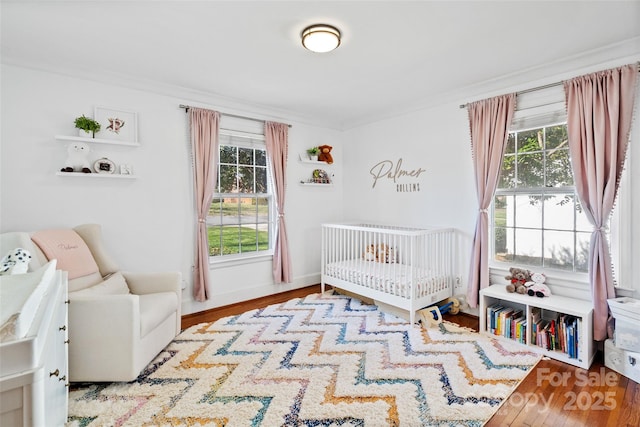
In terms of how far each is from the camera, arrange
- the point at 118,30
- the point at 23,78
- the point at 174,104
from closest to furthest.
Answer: the point at 118,30 < the point at 23,78 < the point at 174,104

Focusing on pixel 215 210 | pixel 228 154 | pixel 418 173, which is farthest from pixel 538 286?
pixel 228 154

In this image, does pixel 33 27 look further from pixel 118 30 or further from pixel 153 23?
pixel 153 23

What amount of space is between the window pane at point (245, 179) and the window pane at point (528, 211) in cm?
283

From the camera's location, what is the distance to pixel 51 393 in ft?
3.94

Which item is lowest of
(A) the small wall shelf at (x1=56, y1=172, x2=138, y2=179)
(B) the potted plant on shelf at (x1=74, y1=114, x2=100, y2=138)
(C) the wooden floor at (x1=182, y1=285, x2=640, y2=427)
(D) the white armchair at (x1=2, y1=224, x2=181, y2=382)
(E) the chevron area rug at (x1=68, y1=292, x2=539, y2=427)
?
(C) the wooden floor at (x1=182, y1=285, x2=640, y2=427)

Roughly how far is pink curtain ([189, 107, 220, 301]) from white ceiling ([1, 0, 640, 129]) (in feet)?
0.91

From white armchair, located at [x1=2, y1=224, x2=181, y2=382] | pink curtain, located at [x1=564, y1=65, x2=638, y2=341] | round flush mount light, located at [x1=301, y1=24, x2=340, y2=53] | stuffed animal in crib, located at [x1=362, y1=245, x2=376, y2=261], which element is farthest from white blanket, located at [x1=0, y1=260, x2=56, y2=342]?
pink curtain, located at [x1=564, y1=65, x2=638, y2=341]

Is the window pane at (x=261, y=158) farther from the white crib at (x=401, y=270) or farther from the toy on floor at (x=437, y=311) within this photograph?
the toy on floor at (x=437, y=311)

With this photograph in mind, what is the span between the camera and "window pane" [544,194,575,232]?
2.54m

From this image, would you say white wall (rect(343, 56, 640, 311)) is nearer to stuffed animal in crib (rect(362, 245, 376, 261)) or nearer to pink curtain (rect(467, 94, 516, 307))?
pink curtain (rect(467, 94, 516, 307))

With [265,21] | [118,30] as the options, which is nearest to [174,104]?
[118,30]

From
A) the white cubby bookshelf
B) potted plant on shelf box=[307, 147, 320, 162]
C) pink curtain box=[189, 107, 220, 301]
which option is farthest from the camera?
potted plant on shelf box=[307, 147, 320, 162]

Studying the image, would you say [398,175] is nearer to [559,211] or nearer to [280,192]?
[280,192]

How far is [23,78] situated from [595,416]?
449 centimetres
